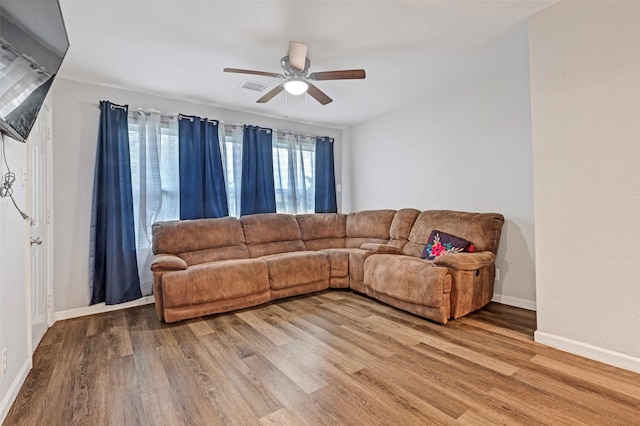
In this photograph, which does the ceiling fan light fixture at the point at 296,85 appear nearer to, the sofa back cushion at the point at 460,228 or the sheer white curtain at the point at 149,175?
the sheer white curtain at the point at 149,175

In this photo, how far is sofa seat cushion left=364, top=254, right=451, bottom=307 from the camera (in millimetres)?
2684

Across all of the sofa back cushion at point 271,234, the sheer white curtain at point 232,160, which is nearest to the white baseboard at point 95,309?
the sofa back cushion at point 271,234

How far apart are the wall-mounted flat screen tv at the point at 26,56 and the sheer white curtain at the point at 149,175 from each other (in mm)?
1717

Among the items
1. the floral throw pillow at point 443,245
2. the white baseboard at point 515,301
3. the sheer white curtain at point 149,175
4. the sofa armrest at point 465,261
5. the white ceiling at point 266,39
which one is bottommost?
the white baseboard at point 515,301

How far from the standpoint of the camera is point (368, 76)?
3271 mm

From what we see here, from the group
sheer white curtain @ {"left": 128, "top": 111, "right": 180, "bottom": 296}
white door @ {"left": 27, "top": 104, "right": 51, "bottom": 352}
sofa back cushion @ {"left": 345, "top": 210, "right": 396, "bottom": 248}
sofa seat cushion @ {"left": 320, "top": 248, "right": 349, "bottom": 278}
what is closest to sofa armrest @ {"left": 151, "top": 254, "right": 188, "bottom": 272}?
sheer white curtain @ {"left": 128, "top": 111, "right": 180, "bottom": 296}

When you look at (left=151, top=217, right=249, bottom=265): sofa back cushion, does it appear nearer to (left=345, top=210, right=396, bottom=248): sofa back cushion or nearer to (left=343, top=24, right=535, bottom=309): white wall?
(left=345, top=210, right=396, bottom=248): sofa back cushion

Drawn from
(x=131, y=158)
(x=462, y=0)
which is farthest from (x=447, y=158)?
(x=131, y=158)

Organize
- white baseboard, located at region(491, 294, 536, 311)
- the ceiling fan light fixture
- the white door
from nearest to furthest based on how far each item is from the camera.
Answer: the white door, the ceiling fan light fixture, white baseboard, located at region(491, 294, 536, 311)

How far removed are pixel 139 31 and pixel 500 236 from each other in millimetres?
3842

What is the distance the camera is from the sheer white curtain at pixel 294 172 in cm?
466

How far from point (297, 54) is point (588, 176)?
231 cm

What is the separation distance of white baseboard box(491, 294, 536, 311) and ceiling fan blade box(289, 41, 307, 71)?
313cm

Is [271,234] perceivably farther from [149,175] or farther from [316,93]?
[316,93]
